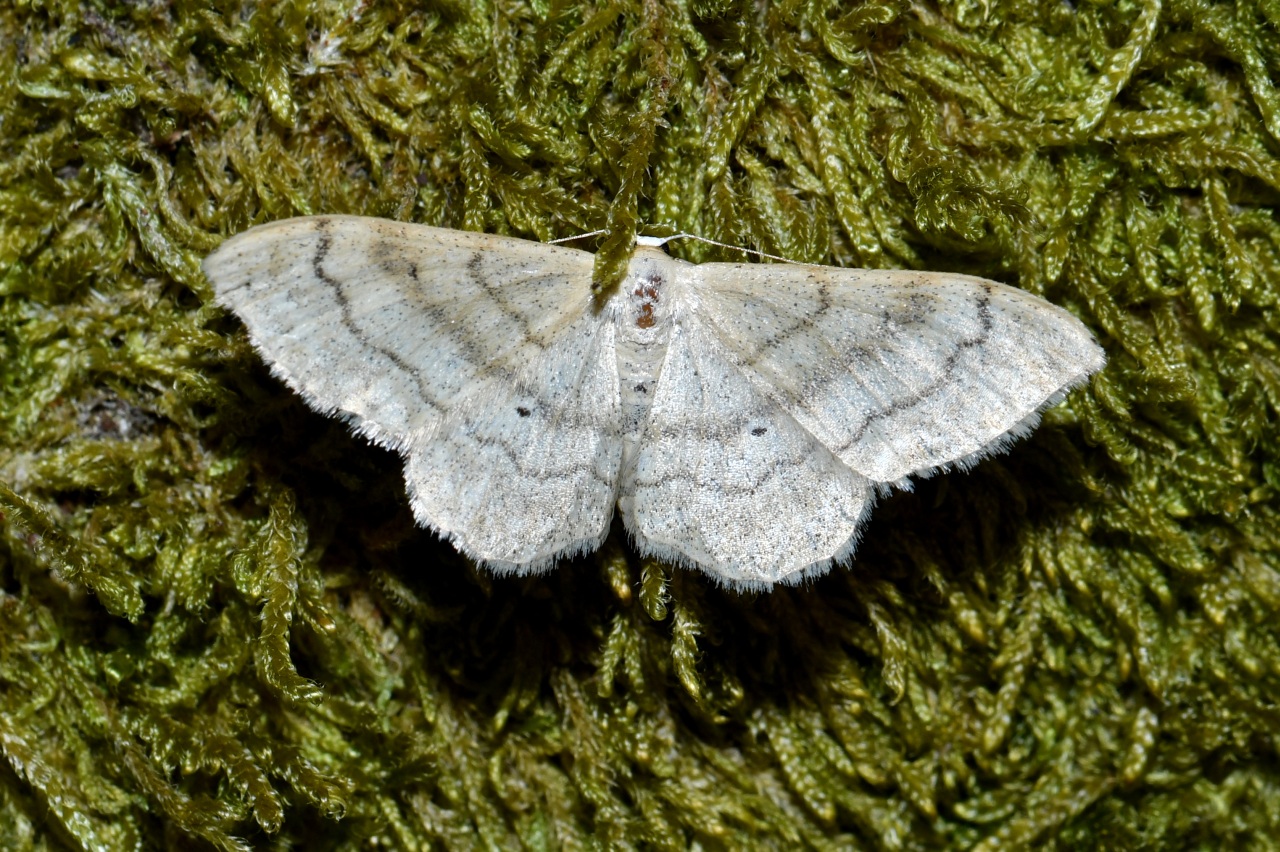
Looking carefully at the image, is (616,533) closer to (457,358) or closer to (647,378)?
(647,378)

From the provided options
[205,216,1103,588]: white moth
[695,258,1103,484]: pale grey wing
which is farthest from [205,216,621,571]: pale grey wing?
[695,258,1103,484]: pale grey wing

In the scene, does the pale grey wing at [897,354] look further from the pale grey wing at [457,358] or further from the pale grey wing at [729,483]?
the pale grey wing at [457,358]

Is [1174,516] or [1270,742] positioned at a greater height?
[1174,516]

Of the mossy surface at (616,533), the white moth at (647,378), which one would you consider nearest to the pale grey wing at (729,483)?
the white moth at (647,378)

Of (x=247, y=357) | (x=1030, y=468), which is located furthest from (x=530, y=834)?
(x=1030, y=468)

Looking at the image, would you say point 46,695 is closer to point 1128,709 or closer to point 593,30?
point 593,30
